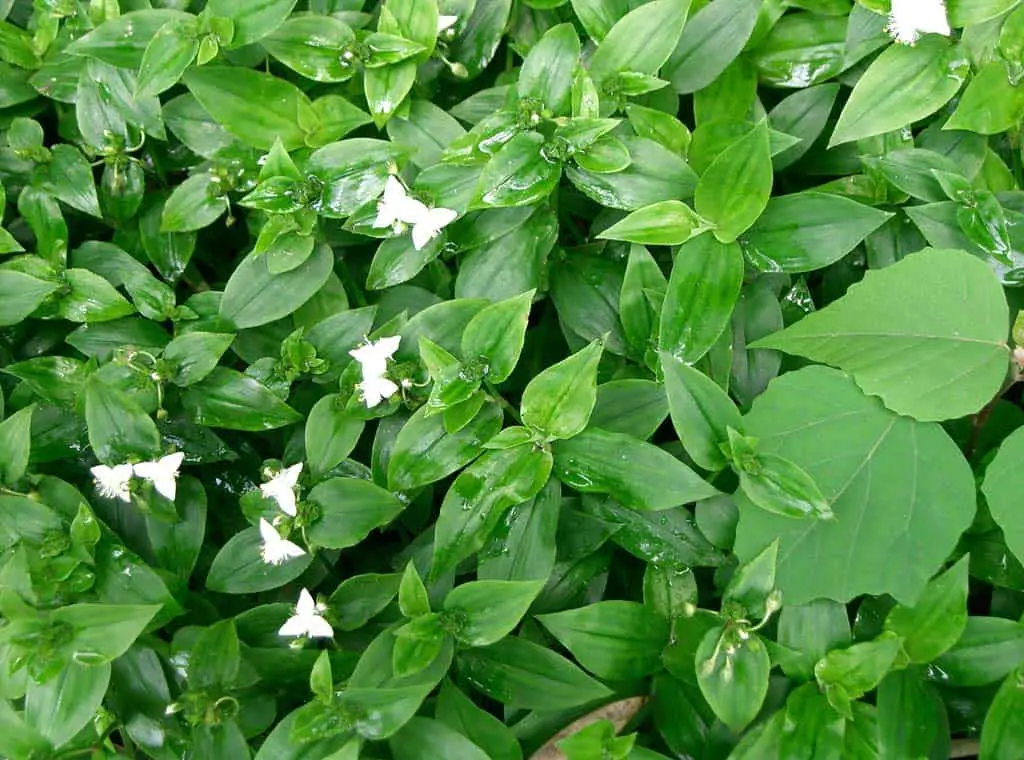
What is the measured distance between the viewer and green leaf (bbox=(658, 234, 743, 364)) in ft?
5.43

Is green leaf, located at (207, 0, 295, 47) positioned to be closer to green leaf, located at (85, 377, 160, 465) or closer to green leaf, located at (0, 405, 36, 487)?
green leaf, located at (85, 377, 160, 465)

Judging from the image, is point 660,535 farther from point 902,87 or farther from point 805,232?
point 902,87

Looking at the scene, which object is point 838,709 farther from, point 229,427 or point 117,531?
point 117,531

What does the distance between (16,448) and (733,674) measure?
145cm

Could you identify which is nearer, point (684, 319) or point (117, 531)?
point (684, 319)

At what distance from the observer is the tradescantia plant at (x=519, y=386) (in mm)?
1542

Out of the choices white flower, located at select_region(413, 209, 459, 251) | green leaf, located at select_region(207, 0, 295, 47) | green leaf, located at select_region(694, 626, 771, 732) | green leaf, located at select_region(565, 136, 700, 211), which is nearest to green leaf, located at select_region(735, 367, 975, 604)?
green leaf, located at select_region(694, 626, 771, 732)

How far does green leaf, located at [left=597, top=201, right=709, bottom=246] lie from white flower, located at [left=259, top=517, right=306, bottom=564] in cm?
83

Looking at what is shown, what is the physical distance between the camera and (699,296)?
5.49 ft

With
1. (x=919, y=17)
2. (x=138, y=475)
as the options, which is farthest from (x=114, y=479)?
(x=919, y=17)

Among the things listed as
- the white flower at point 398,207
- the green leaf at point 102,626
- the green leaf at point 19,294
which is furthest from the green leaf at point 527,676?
the green leaf at point 19,294

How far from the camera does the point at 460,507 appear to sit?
1.61 meters

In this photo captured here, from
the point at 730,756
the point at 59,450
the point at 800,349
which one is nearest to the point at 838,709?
the point at 730,756

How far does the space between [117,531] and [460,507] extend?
0.79m
